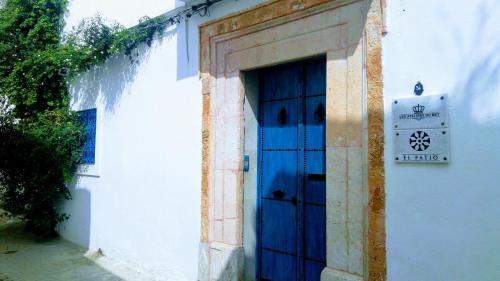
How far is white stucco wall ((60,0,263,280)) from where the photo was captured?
433 centimetres

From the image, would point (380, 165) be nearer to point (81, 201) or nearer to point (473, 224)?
point (473, 224)

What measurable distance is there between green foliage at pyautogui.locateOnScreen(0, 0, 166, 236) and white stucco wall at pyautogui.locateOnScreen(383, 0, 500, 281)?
153 inches

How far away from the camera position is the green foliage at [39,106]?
5922 millimetres

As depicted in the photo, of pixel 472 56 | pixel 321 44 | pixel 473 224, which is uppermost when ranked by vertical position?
pixel 321 44

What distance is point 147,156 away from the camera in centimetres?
487

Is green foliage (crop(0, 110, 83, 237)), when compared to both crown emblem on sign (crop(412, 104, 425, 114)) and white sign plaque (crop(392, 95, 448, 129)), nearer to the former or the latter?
white sign plaque (crop(392, 95, 448, 129))

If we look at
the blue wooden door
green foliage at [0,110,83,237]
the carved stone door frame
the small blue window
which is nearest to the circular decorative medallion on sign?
the carved stone door frame

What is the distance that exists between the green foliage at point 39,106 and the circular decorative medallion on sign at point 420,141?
4053mm

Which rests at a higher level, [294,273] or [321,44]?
[321,44]

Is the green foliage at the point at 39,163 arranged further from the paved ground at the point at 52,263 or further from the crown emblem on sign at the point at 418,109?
the crown emblem on sign at the point at 418,109

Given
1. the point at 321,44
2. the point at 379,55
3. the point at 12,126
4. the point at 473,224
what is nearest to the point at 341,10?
the point at 321,44

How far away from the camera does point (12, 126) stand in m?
6.06

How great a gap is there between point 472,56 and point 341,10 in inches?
40.6

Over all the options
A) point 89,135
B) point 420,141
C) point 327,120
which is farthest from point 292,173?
point 89,135
